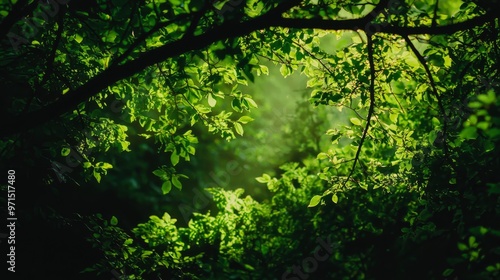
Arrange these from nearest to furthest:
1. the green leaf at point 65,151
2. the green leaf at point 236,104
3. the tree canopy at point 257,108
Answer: the tree canopy at point 257,108, the green leaf at point 236,104, the green leaf at point 65,151

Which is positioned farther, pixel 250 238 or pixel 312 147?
pixel 312 147

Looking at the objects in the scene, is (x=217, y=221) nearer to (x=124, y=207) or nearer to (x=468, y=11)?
Answer: (x=468, y=11)

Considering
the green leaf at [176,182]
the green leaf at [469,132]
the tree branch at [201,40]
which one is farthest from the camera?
the green leaf at [176,182]

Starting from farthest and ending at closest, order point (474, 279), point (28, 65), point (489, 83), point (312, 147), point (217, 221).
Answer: point (312, 147) → point (217, 221) → point (28, 65) → point (489, 83) → point (474, 279)

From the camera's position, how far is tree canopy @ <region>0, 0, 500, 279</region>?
2.36m

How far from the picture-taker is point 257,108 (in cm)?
384

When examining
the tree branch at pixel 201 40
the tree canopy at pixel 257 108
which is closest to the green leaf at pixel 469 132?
the tree canopy at pixel 257 108

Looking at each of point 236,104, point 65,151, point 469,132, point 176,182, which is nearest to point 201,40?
point 236,104

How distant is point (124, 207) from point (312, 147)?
22.4ft

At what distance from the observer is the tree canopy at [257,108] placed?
2.36 metres

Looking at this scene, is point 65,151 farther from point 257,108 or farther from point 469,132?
point 469,132

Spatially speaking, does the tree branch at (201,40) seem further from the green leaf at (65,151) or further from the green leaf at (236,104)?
the green leaf at (65,151)

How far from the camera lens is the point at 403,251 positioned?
486cm

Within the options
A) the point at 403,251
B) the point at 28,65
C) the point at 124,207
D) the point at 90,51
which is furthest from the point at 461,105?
the point at 124,207
